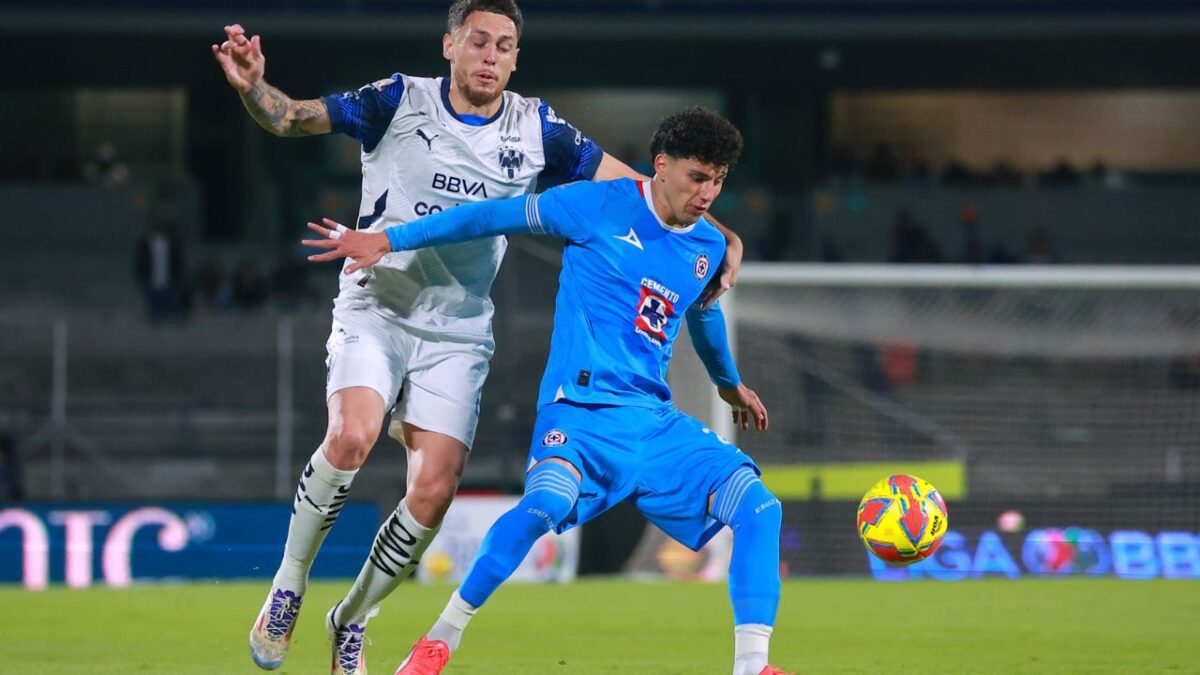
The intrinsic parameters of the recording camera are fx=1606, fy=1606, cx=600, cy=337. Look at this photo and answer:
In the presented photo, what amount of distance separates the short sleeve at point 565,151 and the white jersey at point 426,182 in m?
0.12

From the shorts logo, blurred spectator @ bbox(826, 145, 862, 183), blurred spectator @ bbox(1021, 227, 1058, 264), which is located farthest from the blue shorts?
blurred spectator @ bbox(826, 145, 862, 183)

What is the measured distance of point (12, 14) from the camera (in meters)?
25.2

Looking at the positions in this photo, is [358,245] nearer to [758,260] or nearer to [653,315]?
[653,315]

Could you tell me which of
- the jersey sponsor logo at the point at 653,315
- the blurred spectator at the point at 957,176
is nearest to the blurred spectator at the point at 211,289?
the blurred spectator at the point at 957,176

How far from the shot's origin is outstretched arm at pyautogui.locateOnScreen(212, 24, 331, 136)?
535 centimetres

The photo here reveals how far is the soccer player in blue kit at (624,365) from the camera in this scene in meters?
5.09

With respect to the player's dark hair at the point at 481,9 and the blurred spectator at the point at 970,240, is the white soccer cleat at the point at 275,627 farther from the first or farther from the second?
the blurred spectator at the point at 970,240

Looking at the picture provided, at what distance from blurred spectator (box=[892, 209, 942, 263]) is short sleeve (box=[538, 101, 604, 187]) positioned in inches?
700

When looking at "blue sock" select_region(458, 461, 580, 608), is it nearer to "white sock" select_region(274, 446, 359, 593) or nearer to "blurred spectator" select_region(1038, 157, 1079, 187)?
"white sock" select_region(274, 446, 359, 593)

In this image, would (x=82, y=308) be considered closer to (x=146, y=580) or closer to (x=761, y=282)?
(x=146, y=580)

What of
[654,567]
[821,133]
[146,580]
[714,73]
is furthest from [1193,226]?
[146,580]

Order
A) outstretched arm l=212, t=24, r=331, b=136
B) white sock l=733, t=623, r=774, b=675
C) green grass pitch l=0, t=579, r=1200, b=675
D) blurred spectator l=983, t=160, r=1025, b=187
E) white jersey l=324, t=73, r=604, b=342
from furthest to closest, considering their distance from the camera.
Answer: blurred spectator l=983, t=160, r=1025, b=187, green grass pitch l=0, t=579, r=1200, b=675, white jersey l=324, t=73, r=604, b=342, outstretched arm l=212, t=24, r=331, b=136, white sock l=733, t=623, r=774, b=675

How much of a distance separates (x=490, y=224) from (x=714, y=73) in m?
24.0

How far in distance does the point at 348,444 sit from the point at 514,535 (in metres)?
0.83
